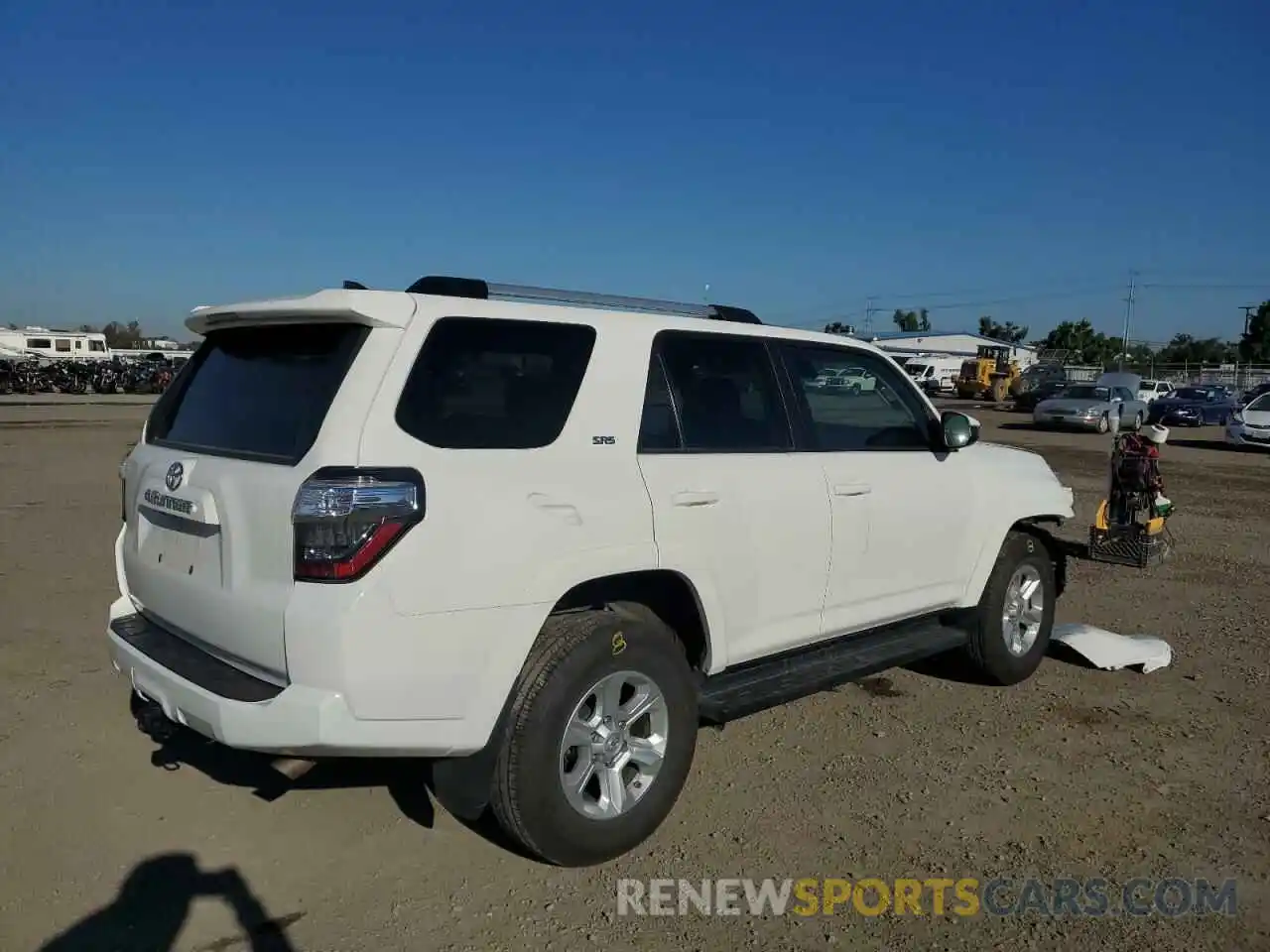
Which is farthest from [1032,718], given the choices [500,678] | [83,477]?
[83,477]

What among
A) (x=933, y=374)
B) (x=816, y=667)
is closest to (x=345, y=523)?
(x=816, y=667)

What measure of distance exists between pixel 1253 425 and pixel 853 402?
22310 millimetres

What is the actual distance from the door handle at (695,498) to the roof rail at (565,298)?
80 centimetres

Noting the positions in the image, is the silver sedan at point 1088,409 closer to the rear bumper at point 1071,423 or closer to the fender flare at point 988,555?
the rear bumper at point 1071,423

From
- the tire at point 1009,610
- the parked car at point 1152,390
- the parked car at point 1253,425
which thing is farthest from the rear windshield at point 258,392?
the parked car at point 1152,390

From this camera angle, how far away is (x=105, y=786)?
13.0ft

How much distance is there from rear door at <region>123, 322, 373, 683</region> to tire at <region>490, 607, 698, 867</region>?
2.55 ft

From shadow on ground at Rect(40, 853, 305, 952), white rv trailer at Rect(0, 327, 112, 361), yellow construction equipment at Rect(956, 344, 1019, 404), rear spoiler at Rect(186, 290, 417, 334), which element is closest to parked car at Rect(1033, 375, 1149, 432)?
yellow construction equipment at Rect(956, 344, 1019, 404)

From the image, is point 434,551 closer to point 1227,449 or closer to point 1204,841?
point 1204,841

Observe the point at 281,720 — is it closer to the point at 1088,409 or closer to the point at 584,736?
the point at 584,736

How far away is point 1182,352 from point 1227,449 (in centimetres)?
9241

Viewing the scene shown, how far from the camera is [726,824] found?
3.79m

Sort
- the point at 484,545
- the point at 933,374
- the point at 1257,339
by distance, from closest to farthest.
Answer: the point at 484,545, the point at 933,374, the point at 1257,339

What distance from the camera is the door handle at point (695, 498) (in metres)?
3.58
